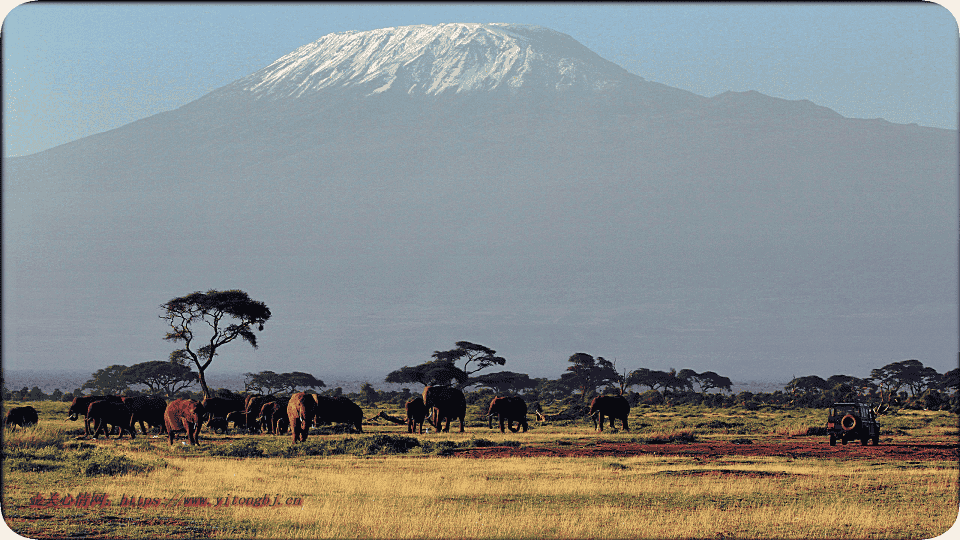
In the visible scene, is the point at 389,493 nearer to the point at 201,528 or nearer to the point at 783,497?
the point at 201,528

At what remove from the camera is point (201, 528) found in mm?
18859

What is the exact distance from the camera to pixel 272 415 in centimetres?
4275

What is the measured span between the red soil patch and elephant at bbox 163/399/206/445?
10668 mm

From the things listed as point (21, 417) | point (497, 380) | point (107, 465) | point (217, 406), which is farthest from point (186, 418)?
point (497, 380)

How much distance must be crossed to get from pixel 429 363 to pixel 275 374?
25937mm

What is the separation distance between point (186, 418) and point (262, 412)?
8940 millimetres

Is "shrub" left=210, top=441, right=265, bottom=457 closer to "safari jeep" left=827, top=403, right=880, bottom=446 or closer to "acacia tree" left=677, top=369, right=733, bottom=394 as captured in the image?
"safari jeep" left=827, top=403, right=880, bottom=446

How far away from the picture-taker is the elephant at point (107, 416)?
38156 millimetres

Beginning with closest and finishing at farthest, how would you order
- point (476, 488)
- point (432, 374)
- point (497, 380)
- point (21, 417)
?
point (476, 488) < point (21, 417) < point (432, 374) < point (497, 380)

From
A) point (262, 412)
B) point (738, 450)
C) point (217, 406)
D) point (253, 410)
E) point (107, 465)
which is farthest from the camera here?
point (253, 410)

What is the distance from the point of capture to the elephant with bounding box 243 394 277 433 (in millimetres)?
43875

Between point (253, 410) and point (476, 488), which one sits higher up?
point (253, 410)

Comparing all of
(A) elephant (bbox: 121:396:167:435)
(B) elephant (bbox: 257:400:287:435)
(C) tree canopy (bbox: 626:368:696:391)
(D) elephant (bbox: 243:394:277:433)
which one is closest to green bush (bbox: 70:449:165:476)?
(A) elephant (bbox: 121:396:167:435)

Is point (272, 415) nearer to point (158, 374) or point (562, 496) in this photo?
point (562, 496)
